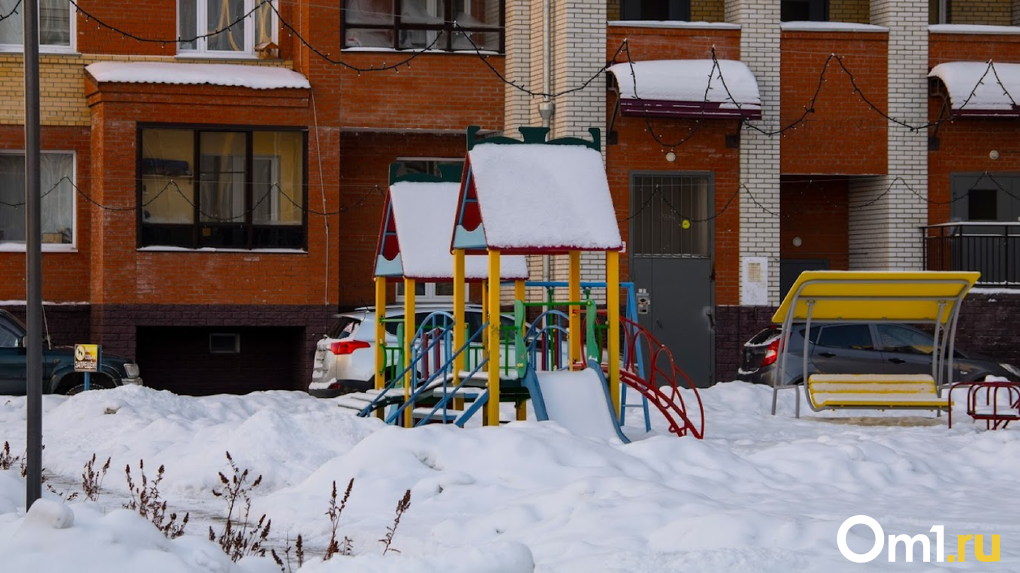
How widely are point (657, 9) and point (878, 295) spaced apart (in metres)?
10.2

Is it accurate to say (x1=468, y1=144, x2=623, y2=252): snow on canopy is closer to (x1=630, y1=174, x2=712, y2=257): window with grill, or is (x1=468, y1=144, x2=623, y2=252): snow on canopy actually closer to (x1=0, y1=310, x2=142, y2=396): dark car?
(x1=0, y1=310, x2=142, y2=396): dark car

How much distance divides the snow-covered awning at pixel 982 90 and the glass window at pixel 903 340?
4.76 m

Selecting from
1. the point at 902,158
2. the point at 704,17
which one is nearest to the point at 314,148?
the point at 704,17

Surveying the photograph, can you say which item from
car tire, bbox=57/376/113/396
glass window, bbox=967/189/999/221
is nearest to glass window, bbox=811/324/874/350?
glass window, bbox=967/189/999/221

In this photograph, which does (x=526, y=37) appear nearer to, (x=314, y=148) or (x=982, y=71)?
(x=314, y=148)

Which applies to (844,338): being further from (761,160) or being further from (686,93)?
(686,93)

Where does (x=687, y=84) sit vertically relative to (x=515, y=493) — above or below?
above

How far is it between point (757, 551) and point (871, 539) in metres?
1.04

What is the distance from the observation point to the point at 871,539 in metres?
7.88

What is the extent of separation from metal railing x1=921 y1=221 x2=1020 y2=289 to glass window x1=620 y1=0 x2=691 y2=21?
5.74 meters

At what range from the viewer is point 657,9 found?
25.2 m

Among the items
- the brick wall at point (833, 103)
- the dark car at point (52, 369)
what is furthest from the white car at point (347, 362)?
the brick wall at point (833, 103)

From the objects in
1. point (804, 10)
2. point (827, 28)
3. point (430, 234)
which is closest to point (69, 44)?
point (430, 234)

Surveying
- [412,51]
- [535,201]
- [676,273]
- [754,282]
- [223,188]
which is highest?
[412,51]
